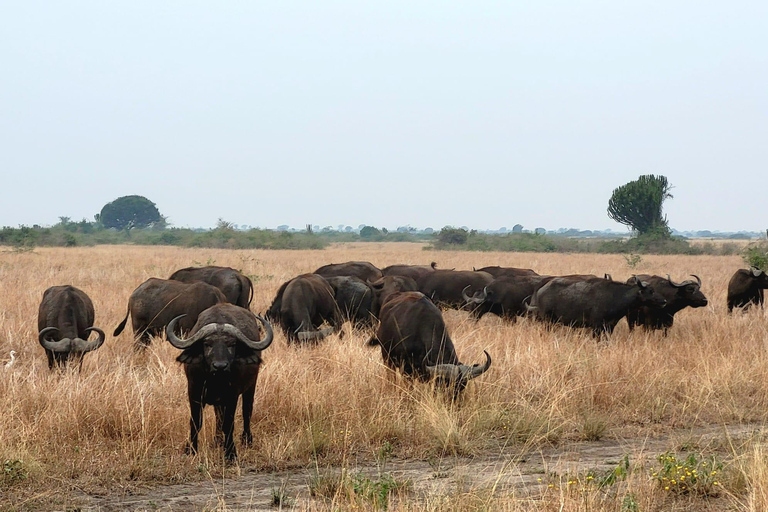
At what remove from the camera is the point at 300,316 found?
1197 cm

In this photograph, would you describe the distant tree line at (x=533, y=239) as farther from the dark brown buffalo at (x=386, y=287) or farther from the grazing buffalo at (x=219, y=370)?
the grazing buffalo at (x=219, y=370)

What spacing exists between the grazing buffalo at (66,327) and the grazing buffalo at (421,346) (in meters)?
3.40

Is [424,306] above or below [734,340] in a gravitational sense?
above

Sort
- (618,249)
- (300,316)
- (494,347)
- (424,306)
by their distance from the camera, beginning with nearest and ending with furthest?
(424,306) → (494,347) → (300,316) → (618,249)

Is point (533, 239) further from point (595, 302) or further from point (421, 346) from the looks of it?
point (421, 346)

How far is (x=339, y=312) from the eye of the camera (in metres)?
13.8

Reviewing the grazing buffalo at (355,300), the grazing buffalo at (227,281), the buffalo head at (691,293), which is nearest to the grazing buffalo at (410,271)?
the grazing buffalo at (355,300)

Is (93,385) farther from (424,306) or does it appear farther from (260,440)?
(424,306)

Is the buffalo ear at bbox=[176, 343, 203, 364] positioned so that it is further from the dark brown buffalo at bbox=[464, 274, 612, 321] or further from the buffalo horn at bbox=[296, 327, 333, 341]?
the dark brown buffalo at bbox=[464, 274, 612, 321]

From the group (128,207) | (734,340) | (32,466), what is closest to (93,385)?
(32,466)

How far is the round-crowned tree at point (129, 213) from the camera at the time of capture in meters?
112

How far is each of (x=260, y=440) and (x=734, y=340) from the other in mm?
8214

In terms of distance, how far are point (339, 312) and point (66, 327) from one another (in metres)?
5.18

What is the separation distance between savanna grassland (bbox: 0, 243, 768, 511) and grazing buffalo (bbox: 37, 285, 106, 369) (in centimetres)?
26
